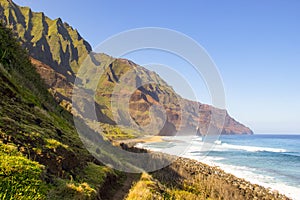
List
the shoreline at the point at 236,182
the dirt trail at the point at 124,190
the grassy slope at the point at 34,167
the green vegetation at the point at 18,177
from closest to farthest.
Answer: the green vegetation at the point at 18,177 < the grassy slope at the point at 34,167 < the dirt trail at the point at 124,190 < the shoreline at the point at 236,182

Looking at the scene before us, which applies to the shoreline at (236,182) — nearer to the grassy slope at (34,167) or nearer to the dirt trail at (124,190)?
the dirt trail at (124,190)

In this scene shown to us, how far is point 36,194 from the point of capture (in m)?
7.04

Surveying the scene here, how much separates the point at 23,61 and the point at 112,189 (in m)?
23.9

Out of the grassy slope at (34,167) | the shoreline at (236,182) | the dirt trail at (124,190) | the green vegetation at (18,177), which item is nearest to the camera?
the green vegetation at (18,177)

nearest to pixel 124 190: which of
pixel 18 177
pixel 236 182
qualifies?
pixel 18 177

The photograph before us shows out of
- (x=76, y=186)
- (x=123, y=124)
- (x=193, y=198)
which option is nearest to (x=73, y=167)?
(x=76, y=186)

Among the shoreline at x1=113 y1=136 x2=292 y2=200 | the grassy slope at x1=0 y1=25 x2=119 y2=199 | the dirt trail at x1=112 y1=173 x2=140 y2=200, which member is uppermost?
the grassy slope at x1=0 y1=25 x2=119 y2=199

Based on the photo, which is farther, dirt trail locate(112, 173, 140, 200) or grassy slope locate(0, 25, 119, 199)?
dirt trail locate(112, 173, 140, 200)

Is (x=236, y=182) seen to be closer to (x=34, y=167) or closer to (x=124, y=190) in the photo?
(x=124, y=190)

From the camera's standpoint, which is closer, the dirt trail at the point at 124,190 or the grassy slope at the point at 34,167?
the grassy slope at the point at 34,167

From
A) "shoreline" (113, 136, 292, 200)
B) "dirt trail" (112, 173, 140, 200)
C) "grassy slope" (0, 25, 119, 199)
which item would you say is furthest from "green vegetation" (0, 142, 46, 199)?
"shoreline" (113, 136, 292, 200)

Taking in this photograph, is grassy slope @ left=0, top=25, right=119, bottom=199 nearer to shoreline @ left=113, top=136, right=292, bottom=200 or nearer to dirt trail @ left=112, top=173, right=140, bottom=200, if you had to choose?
dirt trail @ left=112, top=173, right=140, bottom=200

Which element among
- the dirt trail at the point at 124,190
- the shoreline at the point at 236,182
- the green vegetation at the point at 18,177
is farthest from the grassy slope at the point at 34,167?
the shoreline at the point at 236,182

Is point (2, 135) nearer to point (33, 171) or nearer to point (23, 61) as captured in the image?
point (33, 171)
